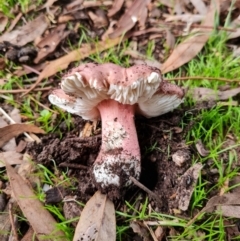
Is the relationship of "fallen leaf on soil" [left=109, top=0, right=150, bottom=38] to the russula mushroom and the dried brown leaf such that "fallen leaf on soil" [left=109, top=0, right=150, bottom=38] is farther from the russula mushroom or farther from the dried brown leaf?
the russula mushroom

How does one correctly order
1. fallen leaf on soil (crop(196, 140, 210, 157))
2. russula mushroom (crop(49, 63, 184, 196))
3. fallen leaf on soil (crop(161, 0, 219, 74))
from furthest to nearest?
1. fallen leaf on soil (crop(161, 0, 219, 74))
2. fallen leaf on soil (crop(196, 140, 210, 157))
3. russula mushroom (crop(49, 63, 184, 196))

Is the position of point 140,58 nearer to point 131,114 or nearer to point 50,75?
point 50,75

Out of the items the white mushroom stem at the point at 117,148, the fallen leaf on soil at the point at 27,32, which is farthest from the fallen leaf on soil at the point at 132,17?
the white mushroom stem at the point at 117,148

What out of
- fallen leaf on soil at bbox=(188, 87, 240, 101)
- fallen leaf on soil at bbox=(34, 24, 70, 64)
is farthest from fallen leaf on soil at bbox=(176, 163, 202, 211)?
fallen leaf on soil at bbox=(34, 24, 70, 64)

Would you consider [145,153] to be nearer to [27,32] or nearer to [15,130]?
[15,130]

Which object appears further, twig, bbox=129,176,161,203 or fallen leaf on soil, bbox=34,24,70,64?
fallen leaf on soil, bbox=34,24,70,64

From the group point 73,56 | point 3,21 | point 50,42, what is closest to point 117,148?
point 73,56

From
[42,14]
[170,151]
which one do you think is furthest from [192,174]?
[42,14]
